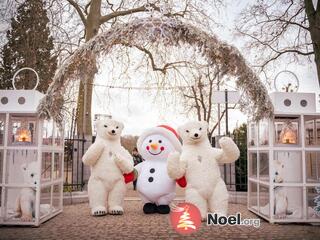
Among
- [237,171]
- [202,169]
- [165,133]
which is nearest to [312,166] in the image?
[202,169]

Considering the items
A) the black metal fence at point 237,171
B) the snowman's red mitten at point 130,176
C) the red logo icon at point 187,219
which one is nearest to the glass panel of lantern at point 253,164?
the red logo icon at point 187,219

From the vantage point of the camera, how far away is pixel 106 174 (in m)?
6.66

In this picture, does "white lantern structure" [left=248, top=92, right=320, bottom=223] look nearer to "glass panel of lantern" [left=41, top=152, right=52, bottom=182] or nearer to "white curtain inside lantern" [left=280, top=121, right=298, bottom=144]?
"white curtain inside lantern" [left=280, top=121, right=298, bottom=144]

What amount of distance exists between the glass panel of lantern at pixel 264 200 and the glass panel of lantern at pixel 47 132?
3.73 metres

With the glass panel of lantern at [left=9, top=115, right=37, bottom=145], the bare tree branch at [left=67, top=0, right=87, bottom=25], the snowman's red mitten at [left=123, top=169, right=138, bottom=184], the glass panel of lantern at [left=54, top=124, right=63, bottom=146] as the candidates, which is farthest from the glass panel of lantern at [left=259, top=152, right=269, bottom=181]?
the bare tree branch at [left=67, top=0, right=87, bottom=25]

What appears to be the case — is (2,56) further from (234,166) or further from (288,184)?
(288,184)

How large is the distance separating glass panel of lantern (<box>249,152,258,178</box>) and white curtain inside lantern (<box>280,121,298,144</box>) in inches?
29.5

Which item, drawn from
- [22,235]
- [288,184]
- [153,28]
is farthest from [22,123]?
[288,184]

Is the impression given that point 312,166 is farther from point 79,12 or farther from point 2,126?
point 79,12

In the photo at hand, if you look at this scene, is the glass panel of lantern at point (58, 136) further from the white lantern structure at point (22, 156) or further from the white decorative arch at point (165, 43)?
the white decorative arch at point (165, 43)

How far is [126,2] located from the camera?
12.9 meters

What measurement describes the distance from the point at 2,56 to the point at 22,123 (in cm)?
1458

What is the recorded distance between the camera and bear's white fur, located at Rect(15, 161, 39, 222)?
5.77 m

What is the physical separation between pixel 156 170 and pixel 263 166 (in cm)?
190
